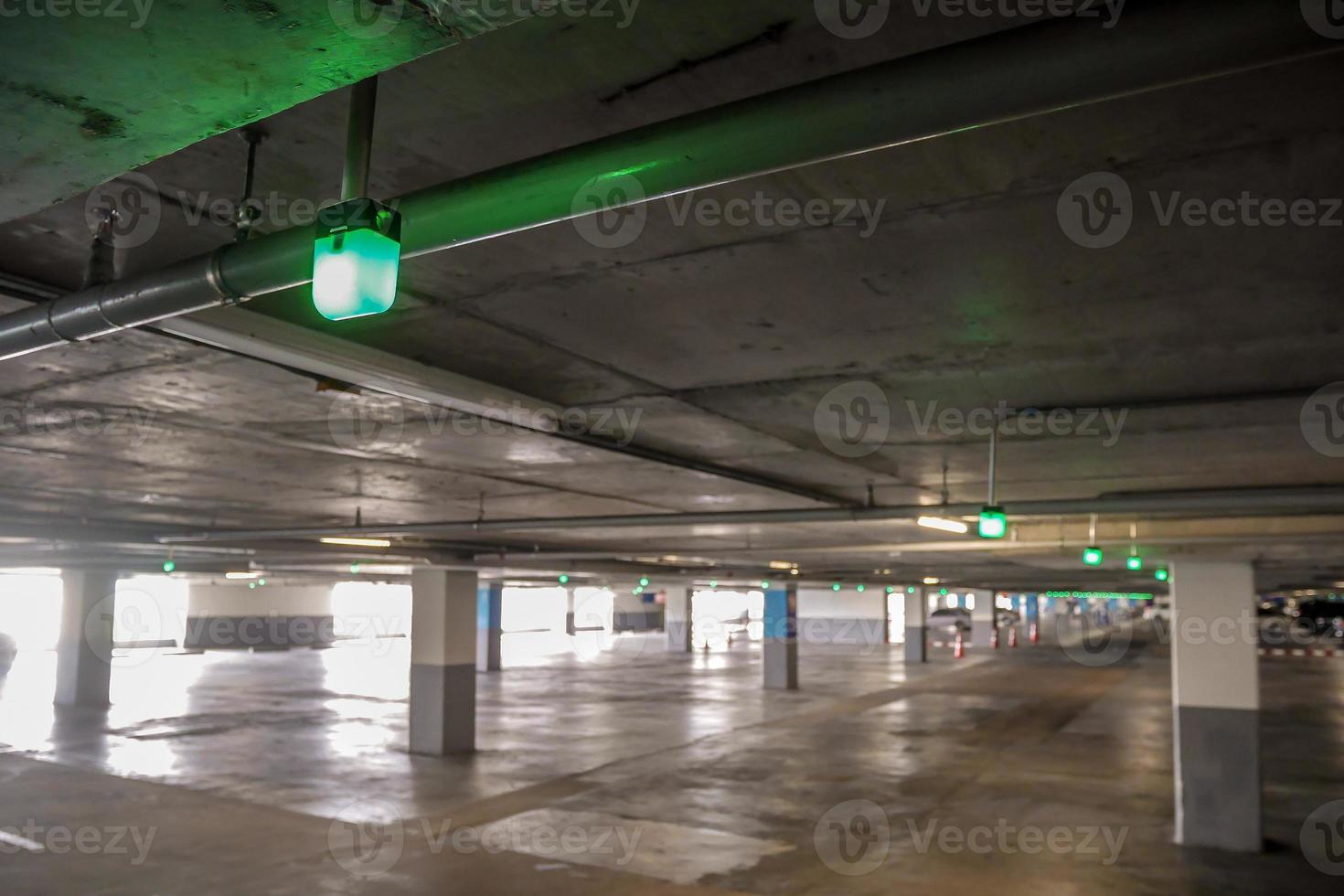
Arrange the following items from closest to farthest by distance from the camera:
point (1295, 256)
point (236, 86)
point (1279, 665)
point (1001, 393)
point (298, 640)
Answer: point (236, 86), point (1295, 256), point (1001, 393), point (1279, 665), point (298, 640)

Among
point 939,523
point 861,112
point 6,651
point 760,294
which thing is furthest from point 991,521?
point 6,651

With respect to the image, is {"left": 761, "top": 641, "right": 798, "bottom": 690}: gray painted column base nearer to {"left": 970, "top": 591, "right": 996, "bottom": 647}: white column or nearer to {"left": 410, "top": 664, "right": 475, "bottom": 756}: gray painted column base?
{"left": 410, "top": 664, "right": 475, "bottom": 756}: gray painted column base

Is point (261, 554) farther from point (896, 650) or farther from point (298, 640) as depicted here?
point (896, 650)

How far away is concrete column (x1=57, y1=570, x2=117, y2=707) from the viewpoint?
2072 centimetres

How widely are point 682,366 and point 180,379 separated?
103 inches

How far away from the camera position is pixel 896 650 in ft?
147

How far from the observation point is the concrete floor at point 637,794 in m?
8.98

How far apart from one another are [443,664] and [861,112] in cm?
1501

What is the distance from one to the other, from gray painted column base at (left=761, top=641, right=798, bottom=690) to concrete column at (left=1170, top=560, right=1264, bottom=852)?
588 inches

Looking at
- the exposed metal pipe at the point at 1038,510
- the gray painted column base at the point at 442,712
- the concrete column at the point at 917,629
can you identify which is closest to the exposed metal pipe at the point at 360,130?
the exposed metal pipe at the point at 1038,510

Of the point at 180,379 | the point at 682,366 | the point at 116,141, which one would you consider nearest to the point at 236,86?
the point at 116,141

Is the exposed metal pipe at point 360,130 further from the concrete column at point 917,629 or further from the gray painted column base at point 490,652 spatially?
the concrete column at point 917,629

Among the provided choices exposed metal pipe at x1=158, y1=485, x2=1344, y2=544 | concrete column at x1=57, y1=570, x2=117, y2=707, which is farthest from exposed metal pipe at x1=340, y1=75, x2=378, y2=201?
concrete column at x1=57, y1=570, x2=117, y2=707

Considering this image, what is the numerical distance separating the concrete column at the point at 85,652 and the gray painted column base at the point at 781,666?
15.8 metres
